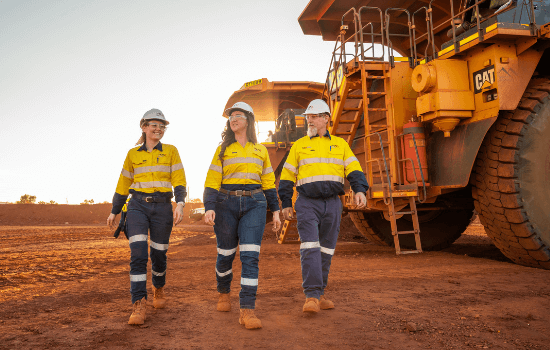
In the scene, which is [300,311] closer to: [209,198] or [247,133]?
[209,198]

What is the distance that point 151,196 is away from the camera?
384 centimetres

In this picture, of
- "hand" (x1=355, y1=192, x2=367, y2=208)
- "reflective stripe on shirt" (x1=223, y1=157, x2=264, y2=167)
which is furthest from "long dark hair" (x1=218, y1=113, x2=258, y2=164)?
"hand" (x1=355, y1=192, x2=367, y2=208)

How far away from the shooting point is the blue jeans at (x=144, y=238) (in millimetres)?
3635

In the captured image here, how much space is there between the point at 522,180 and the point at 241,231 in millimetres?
4087

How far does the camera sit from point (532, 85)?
5859 mm

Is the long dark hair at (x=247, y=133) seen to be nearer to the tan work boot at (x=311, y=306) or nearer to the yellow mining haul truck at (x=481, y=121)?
the tan work boot at (x=311, y=306)

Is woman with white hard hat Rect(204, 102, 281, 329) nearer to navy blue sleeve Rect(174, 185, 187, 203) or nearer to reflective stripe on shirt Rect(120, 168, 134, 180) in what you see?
navy blue sleeve Rect(174, 185, 187, 203)

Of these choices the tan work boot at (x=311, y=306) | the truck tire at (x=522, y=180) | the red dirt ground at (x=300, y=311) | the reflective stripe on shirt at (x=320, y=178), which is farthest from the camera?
the truck tire at (x=522, y=180)

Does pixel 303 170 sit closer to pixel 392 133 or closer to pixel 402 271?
pixel 402 271

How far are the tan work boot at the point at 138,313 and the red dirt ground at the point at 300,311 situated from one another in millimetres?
66

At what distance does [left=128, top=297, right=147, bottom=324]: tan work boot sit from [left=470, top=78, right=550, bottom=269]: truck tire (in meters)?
4.75

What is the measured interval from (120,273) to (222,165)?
364cm

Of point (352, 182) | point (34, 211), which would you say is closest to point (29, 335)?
point (352, 182)

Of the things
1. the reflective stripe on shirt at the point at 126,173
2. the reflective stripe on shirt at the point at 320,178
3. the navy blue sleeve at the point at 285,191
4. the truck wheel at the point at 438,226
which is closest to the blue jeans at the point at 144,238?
the reflective stripe on shirt at the point at 126,173
